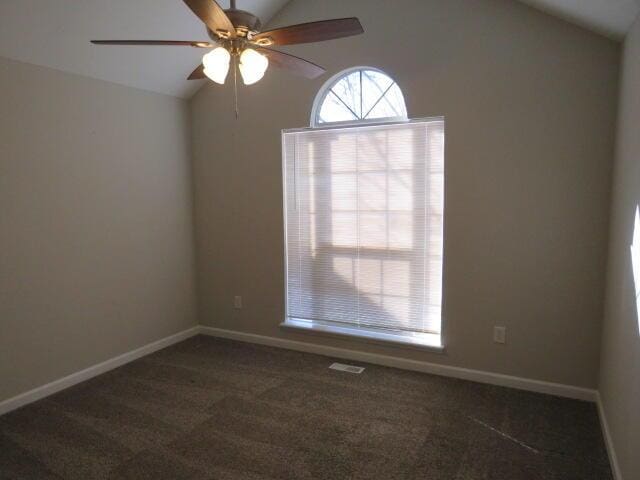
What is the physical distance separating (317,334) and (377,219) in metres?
1.14

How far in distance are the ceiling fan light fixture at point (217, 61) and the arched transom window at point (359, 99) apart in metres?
1.66

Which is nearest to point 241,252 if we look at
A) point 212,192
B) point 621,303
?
point 212,192

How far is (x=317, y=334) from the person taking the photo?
12.4 ft

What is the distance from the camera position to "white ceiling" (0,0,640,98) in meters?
2.46

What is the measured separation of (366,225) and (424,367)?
1.20m

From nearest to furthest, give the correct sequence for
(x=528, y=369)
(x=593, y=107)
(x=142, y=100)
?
(x=593, y=107), (x=528, y=369), (x=142, y=100)

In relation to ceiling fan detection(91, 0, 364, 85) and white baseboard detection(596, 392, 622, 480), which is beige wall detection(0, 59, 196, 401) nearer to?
ceiling fan detection(91, 0, 364, 85)

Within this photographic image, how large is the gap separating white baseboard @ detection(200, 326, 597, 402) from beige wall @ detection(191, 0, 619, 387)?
2.1 inches

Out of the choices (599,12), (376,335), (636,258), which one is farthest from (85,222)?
(599,12)

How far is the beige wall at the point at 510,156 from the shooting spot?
274 cm

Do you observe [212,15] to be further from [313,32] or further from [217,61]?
[313,32]

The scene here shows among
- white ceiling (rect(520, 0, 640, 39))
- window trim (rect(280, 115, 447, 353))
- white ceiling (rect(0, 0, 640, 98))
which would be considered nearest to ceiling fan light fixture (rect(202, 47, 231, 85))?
white ceiling (rect(0, 0, 640, 98))

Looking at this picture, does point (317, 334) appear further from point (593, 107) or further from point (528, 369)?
point (593, 107)

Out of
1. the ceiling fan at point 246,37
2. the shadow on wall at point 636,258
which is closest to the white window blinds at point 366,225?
the shadow on wall at point 636,258
